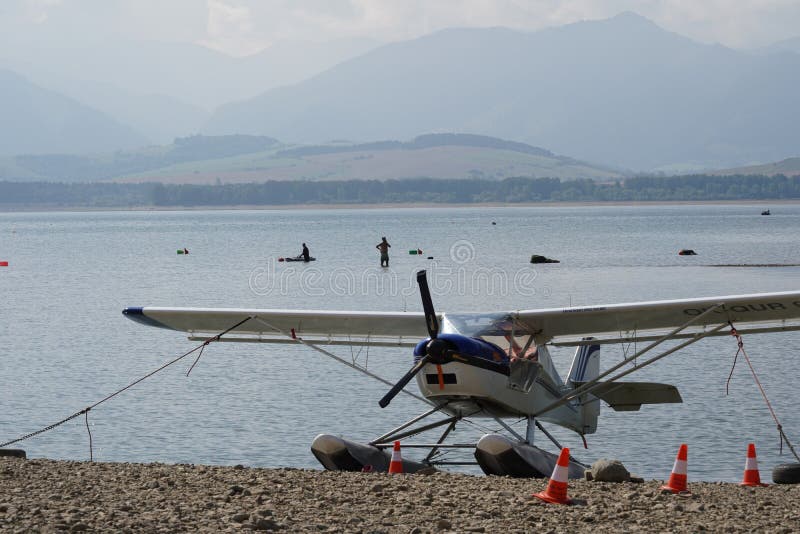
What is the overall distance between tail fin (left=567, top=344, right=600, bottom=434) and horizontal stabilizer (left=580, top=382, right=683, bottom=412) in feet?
1.82

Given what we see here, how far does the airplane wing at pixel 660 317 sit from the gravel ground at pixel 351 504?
2.67m

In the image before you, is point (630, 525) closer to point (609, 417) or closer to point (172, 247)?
point (609, 417)

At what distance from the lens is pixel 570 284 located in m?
48.9

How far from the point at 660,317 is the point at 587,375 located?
1.87 meters

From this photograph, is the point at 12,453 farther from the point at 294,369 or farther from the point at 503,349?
the point at 294,369

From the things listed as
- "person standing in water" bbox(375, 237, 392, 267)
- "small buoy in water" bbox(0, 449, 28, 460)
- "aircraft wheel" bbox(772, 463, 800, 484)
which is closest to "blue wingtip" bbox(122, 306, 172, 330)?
"small buoy in water" bbox(0, 449, 28, 460)

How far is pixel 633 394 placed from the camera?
15102 mm

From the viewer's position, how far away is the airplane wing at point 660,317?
13430 millimetres

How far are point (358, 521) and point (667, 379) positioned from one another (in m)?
14.8

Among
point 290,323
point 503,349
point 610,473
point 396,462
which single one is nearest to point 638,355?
point 503,349

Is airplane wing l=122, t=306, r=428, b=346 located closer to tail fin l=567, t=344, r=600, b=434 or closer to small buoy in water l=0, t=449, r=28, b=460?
tail fin l=567, t=344, r=600, b=434

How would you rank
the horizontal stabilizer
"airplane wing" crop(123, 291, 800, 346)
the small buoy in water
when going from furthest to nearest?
1. the horizontal stabilizer
2. "airplane wing" crop(123, 291, 800, 346)
3. the small buoy in water

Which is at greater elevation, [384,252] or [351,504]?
[351,504]

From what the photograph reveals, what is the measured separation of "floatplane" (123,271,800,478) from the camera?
12.5m
